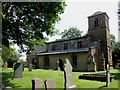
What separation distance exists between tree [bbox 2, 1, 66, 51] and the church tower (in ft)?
76.3

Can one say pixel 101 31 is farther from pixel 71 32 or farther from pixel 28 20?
pixel 71 32

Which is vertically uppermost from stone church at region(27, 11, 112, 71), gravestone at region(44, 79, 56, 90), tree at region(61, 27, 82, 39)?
tree at region(61, 27, 82, 39)

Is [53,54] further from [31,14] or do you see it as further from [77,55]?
[31,14]

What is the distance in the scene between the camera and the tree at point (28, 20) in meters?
18.5

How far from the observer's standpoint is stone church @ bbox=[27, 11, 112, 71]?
39.7 meters

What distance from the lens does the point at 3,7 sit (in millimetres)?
18172

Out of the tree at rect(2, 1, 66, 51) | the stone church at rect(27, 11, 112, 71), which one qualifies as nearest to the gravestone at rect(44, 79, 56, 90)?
the tree at rect(2, 1, 66, 51)

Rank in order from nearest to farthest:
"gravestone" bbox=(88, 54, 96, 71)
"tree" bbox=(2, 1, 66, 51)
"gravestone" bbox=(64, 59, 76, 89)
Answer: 1. "gravestone" bbox=(64, 59, 76, 89)
2. "tree" bbox=(2, 1, 66, 51)
3. "gravestone" bbox=(88, 54, 96, 71)

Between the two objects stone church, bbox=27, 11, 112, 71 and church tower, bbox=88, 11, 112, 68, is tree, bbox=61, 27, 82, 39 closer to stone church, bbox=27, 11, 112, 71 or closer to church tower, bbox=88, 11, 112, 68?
stone church, bbox=27, 11, 112, 71

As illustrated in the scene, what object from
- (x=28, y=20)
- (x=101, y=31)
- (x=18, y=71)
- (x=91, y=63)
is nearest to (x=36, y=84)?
(x=18, y=71)

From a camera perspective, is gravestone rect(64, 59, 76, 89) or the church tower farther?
the church tower

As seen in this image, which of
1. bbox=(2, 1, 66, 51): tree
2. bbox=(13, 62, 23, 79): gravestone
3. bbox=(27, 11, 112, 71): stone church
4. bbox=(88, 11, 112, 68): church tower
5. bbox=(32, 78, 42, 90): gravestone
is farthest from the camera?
bbox=(88, 11, 112, 68): church tower

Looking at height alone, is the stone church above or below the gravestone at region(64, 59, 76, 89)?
above

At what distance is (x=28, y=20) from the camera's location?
65.5 feet
